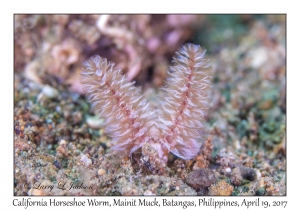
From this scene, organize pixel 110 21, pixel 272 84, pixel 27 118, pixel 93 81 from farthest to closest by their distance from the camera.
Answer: pixel 272 84, pixel 110 21, pixel 27 118, pixel 93 81

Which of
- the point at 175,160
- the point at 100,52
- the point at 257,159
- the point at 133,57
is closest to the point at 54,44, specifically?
the point at 100,52

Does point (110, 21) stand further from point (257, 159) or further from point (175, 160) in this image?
point (257, 159)

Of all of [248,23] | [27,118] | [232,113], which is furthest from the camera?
[248,23]

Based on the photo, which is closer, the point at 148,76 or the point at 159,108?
the point at 159,108

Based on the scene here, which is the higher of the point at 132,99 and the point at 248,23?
the point at 248,23

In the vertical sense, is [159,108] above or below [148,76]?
below

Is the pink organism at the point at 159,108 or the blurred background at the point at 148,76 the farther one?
the blurred background at the point at 148,76

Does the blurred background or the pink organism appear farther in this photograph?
the blurred background

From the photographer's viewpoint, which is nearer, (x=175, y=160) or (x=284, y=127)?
(x=175, y=160)

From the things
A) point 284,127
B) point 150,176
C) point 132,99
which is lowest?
point 150,176
